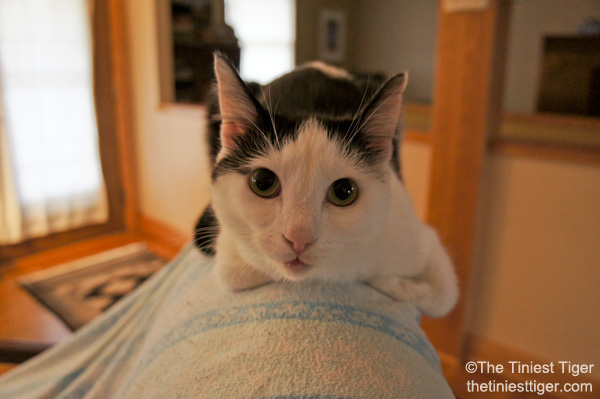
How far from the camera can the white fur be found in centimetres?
60

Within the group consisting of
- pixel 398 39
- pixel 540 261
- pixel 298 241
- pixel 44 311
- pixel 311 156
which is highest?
pixel 398 39

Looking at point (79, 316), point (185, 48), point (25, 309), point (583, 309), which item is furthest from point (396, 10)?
point (25, 309)

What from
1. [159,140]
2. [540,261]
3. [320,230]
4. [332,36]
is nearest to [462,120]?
[540,261]

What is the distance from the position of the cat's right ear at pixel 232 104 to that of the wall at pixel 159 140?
2.08m

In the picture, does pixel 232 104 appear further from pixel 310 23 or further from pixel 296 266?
pixel 310 23

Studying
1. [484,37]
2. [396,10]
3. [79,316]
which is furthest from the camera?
[396,10]

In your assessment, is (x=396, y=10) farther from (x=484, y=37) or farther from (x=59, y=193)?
(x=59, y=193)

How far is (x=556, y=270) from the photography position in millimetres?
1611

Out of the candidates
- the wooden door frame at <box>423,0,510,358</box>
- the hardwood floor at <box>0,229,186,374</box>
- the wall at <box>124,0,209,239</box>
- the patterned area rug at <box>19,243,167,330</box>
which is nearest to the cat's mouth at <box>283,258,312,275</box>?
the hardwood floor at <box>0,229,186,374</box>

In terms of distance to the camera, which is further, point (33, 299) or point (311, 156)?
point (33, 299)

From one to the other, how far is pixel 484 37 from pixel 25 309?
102 inches

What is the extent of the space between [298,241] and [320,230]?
0.04 meters

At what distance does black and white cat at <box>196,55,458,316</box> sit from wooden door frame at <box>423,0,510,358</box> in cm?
99

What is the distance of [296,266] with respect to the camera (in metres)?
0.61
